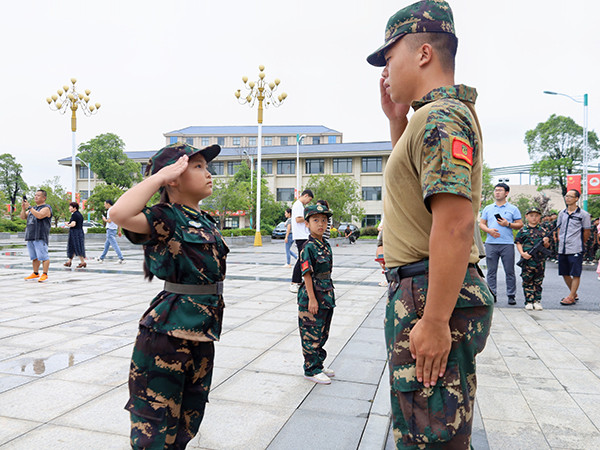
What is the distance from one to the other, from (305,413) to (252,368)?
3.29 ft

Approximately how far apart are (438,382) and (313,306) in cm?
227

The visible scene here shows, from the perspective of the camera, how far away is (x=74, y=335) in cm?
485

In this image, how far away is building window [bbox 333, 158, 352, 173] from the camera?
48.8m

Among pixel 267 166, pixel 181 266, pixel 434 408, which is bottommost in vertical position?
pixel 434 408

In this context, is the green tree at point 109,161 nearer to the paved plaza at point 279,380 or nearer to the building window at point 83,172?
the building window at point 83,172

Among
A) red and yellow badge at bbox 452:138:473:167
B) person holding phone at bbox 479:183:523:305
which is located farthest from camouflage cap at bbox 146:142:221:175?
person holding phone at bbox 479:183:523:305

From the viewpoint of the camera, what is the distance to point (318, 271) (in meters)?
3.79

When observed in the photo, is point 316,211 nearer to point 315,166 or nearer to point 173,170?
point 173,170

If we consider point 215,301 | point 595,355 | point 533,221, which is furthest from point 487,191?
point 215,301

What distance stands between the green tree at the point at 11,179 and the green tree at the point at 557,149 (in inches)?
2101

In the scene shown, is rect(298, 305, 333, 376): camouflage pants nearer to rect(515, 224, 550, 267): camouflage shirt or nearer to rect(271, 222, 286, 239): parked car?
rect(515, 224, 550, 267): camouflage shirt

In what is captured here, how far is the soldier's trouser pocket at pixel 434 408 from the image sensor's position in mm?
1369

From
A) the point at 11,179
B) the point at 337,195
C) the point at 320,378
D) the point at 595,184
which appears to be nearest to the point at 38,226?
the point at 320,378

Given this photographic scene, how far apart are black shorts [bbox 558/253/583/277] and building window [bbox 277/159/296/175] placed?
43.8m
